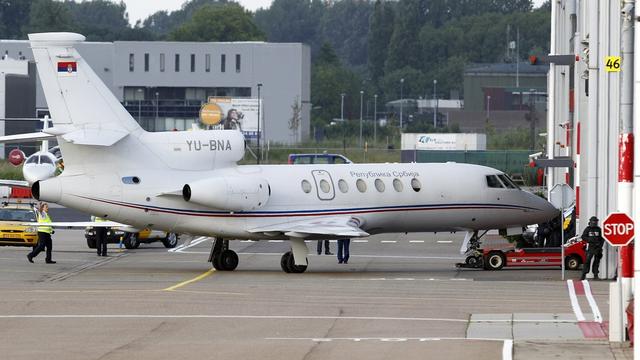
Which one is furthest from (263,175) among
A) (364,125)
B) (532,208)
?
(364,125)

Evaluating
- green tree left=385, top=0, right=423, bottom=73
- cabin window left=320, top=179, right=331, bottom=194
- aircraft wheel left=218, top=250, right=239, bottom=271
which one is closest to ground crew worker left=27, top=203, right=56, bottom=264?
aircraft wheel left=218, top=250, right=239, bottom=271

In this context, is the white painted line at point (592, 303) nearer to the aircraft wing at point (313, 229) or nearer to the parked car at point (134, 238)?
the aircraft wing at point (313, 229)

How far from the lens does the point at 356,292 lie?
96.6 feet

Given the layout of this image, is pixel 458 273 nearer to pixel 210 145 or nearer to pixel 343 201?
pixel 343 201

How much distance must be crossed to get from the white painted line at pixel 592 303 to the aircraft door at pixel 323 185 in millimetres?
7029

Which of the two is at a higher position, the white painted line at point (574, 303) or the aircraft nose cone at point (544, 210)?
the aircraft nose cone at point (544, 210)

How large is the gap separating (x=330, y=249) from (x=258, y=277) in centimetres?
1203

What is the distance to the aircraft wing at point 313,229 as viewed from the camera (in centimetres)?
3362

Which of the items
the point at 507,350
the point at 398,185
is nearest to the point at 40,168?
the point at 398,185

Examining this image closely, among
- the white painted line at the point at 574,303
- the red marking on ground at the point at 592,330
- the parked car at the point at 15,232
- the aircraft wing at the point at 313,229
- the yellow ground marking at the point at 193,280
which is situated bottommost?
the yellow ground marking at the point at 193,280

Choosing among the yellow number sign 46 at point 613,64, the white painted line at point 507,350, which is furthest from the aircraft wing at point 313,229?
the white painted line at point 507,350

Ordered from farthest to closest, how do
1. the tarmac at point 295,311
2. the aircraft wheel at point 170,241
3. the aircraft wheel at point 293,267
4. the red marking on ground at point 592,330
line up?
the aircraft wheel at point 170,241 → the aircraft wheel at point 293,267 → the red marking on ground at point 592,330 → the tarmac at point 295,311

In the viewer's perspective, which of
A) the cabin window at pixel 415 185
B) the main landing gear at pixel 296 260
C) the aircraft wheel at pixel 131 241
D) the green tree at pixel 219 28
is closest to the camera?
the main landing gear at pixel 296 260

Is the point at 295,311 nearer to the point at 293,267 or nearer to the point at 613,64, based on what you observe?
the point at 293,267
